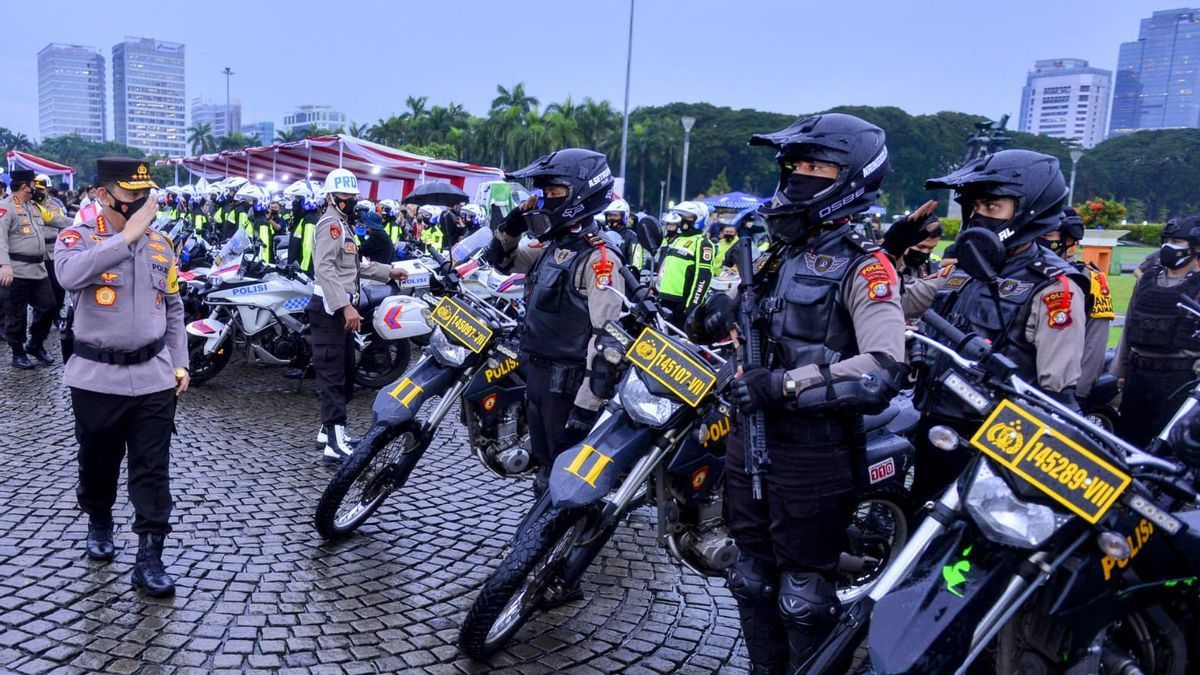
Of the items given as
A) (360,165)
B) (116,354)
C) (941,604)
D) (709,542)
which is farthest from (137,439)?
(360,165)

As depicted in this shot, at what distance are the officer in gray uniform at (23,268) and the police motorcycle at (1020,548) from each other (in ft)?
27.5

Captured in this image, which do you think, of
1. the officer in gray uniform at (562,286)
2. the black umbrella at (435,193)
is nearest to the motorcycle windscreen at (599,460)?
the officer in gray uniform at (562,286)

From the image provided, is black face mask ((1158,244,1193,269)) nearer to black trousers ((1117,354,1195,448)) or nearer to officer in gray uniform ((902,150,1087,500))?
black trousers ((1117,354,1195,448))

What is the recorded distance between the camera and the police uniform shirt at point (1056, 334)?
3.17 m

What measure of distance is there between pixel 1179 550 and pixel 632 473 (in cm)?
176

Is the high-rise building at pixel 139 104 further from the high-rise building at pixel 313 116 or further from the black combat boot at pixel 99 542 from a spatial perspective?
the black combat boot at pixel 99 542

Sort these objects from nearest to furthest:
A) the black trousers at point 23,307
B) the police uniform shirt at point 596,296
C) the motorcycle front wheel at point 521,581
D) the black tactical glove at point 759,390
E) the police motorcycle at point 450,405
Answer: the black tactical glove at point 759,390 < the motorcycle front wheel at point 521,581 < the police uniform shirt at point 596,296 < the police motorcycle at point 450,405 < the black trousers at point 23,307

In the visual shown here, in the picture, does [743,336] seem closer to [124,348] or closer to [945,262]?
[945,262]

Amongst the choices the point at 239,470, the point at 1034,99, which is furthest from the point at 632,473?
the point at 1034,99

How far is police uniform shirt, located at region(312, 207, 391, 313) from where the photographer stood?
18.4 feet

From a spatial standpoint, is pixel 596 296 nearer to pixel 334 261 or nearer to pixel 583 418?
pixel 583 418

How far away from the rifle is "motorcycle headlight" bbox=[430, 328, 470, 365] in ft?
6.13

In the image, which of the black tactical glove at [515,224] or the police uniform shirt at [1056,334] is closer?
the police uniform shirt at [1056,334]

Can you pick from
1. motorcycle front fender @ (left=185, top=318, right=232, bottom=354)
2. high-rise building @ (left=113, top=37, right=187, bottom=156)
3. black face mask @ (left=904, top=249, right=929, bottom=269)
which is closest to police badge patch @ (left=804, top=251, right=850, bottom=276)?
black face mask @ (left=904, top=249, right=929, bottom=269)
